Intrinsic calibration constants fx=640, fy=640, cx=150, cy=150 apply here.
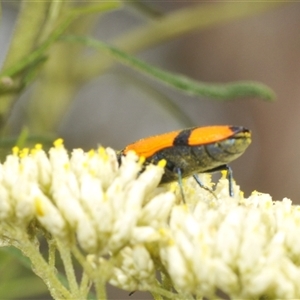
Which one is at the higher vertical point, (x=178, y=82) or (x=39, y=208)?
(x=178, y=82)

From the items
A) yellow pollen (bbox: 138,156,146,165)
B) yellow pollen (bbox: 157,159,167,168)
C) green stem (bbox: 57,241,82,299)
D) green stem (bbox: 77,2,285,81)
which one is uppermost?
green stem (bbox: 77,2,285,81)

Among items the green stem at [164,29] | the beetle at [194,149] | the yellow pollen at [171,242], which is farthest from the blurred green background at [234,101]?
the yellow pollen at [171,242]

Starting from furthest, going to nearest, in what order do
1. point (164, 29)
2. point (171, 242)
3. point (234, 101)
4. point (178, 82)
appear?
point (234, 101), point (164, 29), point (178, 82), point (171, 242)

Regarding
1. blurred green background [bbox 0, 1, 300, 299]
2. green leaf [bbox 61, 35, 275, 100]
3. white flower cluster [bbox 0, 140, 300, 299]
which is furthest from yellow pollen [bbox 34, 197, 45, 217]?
blurred green background [bbox 0, 1, 300, 299]

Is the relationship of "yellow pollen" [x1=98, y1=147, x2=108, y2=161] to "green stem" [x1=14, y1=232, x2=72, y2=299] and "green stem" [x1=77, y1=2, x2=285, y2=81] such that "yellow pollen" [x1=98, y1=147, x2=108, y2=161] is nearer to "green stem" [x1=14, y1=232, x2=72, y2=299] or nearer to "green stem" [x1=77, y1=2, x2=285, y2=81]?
"green stem" [x1=14, y1=232, x2=72, y2=299]

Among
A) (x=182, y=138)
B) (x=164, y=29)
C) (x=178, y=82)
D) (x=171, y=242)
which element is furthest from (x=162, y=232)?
(x=164, y=29)

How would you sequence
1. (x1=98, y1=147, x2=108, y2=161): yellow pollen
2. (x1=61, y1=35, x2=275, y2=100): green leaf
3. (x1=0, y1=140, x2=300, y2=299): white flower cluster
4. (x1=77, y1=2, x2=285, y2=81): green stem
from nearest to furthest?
(x1=0, y1=140, x2=300, y2=299): white flower cluster, (x1=98, y1=147, x2=108, y2=161): yellow pollen, (x1=61, y1=35, x2=275, y2=100): green leaf, (x1=77, y1=2, x2=285, y2=81): green stem

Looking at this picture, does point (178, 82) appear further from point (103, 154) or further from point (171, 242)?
point (171, 242)

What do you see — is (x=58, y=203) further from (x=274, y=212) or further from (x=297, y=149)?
(x=297, y=149)
